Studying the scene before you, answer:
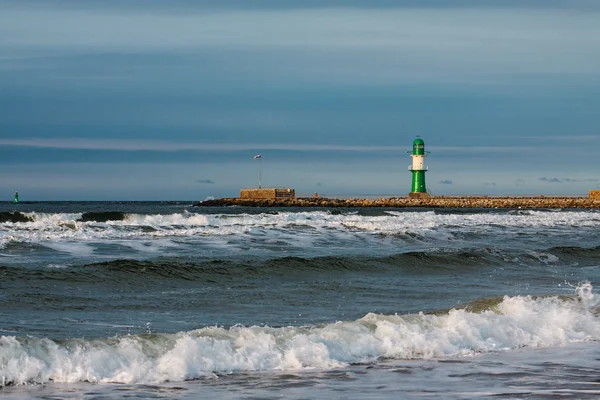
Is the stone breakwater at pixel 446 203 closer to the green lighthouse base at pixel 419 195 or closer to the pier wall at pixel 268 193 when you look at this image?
the green lighthouse base at pixel 419 195

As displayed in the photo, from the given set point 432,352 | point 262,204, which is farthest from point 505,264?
point 262,204

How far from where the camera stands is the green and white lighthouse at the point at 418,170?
76.0 metres

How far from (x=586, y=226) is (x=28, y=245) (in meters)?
24.1

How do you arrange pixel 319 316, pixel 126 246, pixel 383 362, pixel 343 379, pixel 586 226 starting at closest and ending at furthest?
pixel 343 379 < pixel 383 362 < pixel 319 316 < pixel 126 246 < pixel 586 226

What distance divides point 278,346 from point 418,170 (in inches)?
2766

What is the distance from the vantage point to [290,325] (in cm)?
1001

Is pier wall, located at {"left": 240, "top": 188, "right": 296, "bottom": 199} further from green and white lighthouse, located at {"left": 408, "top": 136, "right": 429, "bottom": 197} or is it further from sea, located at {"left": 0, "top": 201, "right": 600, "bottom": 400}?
sea, located at {"left": 0, "top": 201, "right": 600, "bottom": 400}

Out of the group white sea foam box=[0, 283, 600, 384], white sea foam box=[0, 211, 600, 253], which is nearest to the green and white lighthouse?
white sea foam box=[0, 211, 600, 253]

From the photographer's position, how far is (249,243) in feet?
73.3

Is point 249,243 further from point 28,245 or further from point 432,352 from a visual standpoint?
point 432,352

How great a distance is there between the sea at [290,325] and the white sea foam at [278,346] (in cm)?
2

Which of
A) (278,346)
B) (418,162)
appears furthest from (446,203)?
(278,346)

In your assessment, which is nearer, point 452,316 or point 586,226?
point 452,316

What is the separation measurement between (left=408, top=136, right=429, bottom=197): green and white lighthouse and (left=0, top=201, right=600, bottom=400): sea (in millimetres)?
56413
